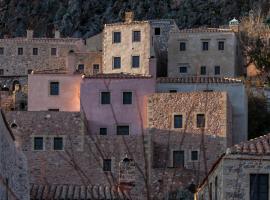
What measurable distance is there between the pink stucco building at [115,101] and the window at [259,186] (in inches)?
955

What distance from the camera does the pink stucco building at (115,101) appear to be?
170ft

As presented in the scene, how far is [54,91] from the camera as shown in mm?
55594

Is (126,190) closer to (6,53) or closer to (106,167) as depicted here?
(106,167)

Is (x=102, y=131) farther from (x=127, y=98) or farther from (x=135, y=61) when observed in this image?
(x=135, y=61)

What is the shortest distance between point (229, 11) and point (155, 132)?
46.9 metres

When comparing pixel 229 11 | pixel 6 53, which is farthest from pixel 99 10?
pixel 6 53

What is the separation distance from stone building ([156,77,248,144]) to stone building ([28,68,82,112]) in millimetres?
4743

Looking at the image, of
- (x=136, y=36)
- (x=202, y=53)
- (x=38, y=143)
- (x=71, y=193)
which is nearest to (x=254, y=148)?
(x=71, y=193)

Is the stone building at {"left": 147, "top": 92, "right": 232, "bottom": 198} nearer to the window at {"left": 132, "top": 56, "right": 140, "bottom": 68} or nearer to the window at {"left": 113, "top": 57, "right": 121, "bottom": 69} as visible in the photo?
the window at {"left": 132, "top": 56, "right": 140, "bottom": 68}

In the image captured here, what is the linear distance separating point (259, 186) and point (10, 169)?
734cm

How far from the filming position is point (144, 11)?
313ft

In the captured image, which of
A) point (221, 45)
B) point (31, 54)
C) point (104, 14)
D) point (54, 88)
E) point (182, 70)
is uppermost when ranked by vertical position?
point (104, 14)

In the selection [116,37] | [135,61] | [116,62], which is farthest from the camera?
[116,37]

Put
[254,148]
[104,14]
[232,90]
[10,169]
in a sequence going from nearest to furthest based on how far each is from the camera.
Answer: [10,169], [254,148], [232,90], [104,14]
